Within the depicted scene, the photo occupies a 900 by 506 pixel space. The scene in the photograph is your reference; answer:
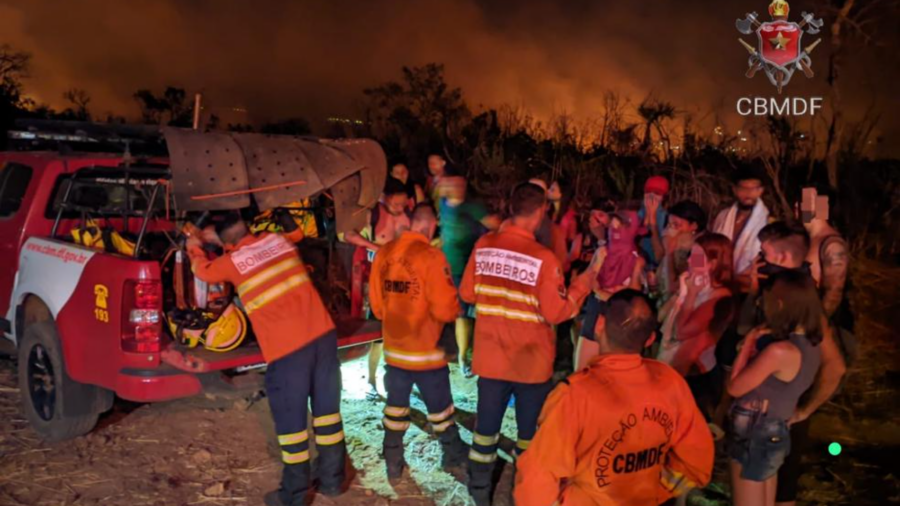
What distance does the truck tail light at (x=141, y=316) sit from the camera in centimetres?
458

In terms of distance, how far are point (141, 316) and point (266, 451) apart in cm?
136

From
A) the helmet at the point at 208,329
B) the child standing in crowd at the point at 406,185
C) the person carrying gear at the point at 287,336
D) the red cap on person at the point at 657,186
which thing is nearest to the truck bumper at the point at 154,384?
the helmet at the point at 208,329

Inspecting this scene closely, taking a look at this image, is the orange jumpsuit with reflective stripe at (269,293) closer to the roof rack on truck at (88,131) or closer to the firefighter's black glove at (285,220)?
the roof rack on truck at (88,131)

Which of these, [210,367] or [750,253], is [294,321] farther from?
[750,253]

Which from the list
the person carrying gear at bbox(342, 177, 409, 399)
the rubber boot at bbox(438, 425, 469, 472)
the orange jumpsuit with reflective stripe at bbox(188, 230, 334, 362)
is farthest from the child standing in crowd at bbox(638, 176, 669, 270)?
the orange jumpsuit with reflective stripe at bbox(188, 230, 334, 362)

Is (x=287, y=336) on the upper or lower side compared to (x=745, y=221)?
lower

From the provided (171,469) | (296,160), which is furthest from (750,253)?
(171,469)

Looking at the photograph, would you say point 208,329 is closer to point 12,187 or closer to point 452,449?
point 452,449

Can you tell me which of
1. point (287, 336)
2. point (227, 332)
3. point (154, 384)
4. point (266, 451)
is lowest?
point (266, 451)

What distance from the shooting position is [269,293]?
422cm

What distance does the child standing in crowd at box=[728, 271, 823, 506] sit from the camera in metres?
3.22

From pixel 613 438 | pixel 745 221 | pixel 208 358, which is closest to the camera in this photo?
pixel 613 438

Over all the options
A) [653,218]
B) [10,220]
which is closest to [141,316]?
[10,220]

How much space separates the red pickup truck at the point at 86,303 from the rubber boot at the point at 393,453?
100 centimetres
